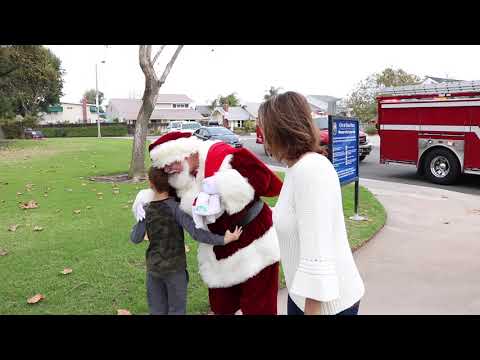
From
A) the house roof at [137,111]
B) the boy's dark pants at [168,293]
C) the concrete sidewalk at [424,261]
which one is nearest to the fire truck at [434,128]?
the concrete sidewalk at [424,261]

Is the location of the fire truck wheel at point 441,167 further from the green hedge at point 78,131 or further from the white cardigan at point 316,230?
the green hedge at point 78,131

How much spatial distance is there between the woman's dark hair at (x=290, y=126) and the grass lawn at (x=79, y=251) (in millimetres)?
2323

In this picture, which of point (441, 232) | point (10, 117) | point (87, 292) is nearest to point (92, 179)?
point (87, 292)

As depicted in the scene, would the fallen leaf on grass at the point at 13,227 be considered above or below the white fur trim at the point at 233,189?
below

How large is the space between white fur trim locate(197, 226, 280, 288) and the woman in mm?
830

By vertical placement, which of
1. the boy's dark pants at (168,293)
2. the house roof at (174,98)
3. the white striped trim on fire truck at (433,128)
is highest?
the house roof at (174,98)

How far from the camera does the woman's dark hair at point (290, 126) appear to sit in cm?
166

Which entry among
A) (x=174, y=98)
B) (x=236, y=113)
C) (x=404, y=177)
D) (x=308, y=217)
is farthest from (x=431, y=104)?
(x=174, y=98)

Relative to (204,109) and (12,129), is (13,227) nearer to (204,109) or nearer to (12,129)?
(12,129)

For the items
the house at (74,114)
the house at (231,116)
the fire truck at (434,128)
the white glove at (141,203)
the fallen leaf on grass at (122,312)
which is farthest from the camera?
the house at (74,114)

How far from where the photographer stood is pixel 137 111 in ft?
245

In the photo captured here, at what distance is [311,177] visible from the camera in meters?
1.54

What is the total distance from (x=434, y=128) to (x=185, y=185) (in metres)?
9.69
